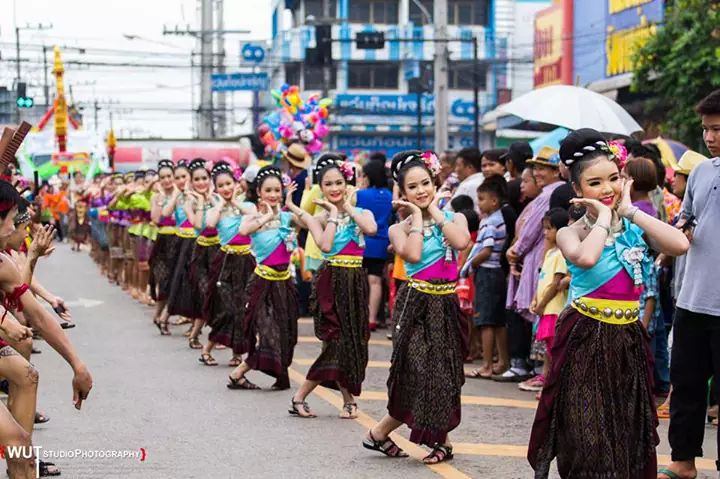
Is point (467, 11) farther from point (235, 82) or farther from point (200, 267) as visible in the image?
point (200, 267)

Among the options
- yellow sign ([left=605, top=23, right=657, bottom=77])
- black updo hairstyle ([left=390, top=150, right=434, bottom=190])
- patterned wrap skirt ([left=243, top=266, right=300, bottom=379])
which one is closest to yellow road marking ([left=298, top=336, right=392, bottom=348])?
patterned wrap skirt ([left=243, top=266, right=300, bottom=379])

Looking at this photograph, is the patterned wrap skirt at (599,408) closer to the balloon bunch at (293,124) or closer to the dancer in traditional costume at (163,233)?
the dancer in traditional costume at (163,233)

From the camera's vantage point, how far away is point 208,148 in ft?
169

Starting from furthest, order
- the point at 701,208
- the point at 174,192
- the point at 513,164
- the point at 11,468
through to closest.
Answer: the point at 174,192 → the point at 513,164 → the point at 701,208 → the point at 11,468

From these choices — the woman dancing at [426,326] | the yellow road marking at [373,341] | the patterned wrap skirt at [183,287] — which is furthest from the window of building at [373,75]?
the woman dancing at [426,326]

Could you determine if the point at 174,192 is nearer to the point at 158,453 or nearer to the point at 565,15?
the point at 158,453

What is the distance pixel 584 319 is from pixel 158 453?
10.4ft

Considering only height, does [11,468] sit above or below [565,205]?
below

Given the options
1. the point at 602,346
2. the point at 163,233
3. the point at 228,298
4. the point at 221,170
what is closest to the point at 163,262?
the point at 163,233

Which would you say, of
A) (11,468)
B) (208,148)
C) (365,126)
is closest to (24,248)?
(11,468)

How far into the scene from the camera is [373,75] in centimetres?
7344

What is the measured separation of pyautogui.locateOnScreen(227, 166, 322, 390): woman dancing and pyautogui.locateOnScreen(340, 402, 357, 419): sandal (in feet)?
3.96

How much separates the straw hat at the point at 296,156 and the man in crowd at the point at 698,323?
9.17 metres

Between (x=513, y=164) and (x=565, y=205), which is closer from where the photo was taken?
(x=565, y=205)
